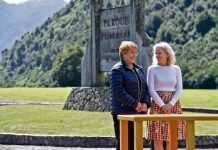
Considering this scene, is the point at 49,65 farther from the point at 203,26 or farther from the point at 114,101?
the point at 114,101

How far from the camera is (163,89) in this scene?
825 cm

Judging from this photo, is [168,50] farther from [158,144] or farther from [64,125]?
[64,125]

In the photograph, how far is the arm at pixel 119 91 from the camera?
7863mm

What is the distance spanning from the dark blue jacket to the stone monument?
1221 centimetres

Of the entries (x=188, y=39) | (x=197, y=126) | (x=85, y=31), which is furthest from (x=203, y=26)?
(x=197, y=126)

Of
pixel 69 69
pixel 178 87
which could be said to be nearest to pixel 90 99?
pixel 178 87

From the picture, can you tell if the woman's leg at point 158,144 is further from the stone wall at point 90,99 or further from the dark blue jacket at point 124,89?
the stone wall at point 90,99

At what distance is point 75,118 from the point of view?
58.0ft

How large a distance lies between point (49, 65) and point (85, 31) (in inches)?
586

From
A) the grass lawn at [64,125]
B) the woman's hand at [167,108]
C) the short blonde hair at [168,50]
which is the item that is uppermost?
the short blonde hair at [168,50]

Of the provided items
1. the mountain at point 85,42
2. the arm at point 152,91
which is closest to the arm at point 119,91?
the arm at point 152,91

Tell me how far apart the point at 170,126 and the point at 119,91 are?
906 millimetres

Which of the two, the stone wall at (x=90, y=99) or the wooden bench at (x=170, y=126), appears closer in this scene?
the wooden bench at (x=170, y=126)

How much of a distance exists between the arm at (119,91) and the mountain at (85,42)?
2957 centimetres
